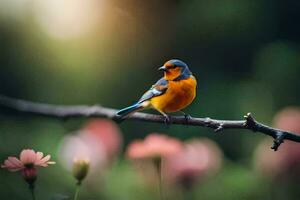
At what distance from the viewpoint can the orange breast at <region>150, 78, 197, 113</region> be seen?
1.77 ft

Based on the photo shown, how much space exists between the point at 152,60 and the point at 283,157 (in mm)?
249

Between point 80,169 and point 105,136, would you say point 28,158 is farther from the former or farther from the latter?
point 105,136

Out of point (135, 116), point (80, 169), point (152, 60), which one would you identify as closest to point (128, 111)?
point (135, 116)

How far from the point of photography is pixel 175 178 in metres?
0.57

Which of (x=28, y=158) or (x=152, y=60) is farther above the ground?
(x=152, y=60)

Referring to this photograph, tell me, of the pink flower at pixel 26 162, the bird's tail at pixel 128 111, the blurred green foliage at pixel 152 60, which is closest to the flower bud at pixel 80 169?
the pink flower at pixel 26 162

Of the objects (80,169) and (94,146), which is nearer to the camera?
(80,169)

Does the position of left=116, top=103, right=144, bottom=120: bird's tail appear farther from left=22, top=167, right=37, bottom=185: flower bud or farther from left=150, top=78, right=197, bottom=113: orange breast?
left=22, top=167, right=37, bottom=185: flower bud

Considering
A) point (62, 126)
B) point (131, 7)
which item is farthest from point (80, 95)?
point (131, 7)

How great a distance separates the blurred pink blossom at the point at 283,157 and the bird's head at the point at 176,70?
16 centimetres

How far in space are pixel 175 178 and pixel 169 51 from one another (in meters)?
0.31

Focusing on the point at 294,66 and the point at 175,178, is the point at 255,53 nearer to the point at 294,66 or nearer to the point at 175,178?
the point at 294,66

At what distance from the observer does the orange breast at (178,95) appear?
538mm

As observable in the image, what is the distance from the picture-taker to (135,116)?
0.54m
